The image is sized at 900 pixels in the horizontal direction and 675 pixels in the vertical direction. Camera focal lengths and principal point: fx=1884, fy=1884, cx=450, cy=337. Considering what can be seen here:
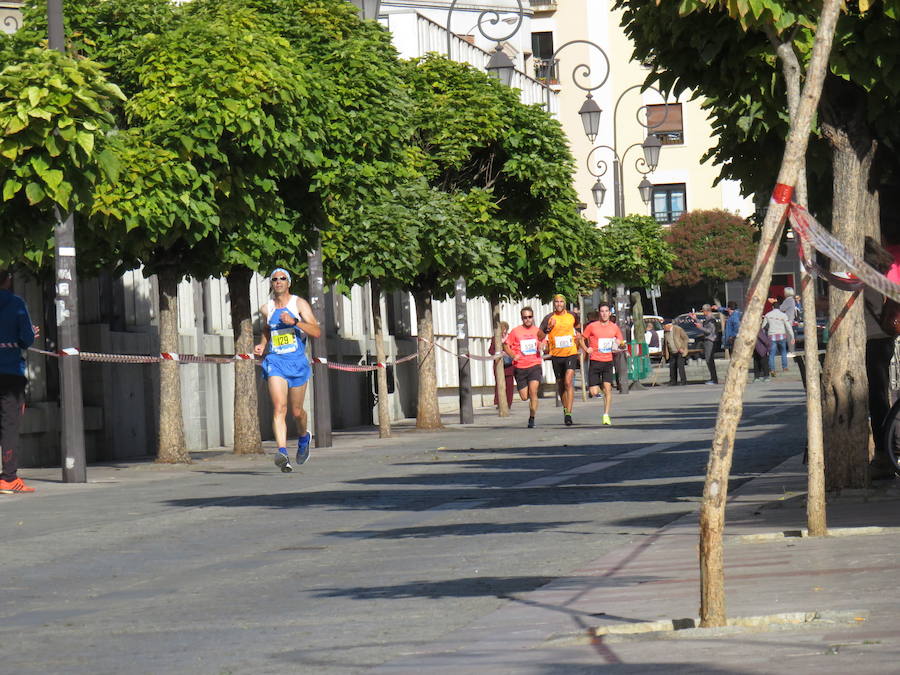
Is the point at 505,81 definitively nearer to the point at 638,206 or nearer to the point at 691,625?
the point at 691,625

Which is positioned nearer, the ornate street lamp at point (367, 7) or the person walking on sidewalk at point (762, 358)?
the ornate street lamp at point (367, 7)

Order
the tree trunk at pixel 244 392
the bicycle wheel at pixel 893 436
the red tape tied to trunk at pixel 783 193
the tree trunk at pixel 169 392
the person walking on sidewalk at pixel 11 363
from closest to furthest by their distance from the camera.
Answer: the red tape tied to trunk at pixel 783 193, the bicycle wheel at pixel 893 436, the person walking on sidewalk at pixel 11 363, the tree trunk at pixel 169 392, the tree trunk at pixel 244 392

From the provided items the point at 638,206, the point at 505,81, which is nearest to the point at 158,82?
the point at 505,81

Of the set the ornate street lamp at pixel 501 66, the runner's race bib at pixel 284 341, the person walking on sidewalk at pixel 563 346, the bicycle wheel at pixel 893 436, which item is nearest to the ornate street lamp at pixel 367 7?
the person walking on sidewalk at pixel 563 346

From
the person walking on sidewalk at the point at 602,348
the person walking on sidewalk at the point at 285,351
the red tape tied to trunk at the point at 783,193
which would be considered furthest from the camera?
the person walking on sidewalk at the point at 602,348

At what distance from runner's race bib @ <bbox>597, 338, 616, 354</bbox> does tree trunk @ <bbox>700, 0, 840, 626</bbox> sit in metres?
20.1

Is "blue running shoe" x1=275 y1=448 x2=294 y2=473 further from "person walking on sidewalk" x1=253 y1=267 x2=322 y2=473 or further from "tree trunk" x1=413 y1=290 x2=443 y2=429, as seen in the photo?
"tree trunk" x1=413 y1=290 x2=443 y2=429

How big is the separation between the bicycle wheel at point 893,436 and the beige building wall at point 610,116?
76.0 meters

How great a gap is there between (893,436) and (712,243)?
3160 inches

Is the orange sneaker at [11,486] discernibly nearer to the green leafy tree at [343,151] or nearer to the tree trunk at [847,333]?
the green leafy tree at [343,151]

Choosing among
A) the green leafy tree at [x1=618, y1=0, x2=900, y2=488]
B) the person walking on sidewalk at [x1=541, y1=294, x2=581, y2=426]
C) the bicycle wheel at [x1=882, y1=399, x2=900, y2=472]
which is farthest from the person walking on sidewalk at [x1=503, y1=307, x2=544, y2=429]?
the green leafy tree at [x1=618, y1=0, x2=900, y2=488]

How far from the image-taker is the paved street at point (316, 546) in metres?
7.36

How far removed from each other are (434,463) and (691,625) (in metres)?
12.3

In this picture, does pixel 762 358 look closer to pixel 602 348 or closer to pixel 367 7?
pixel 602 348
